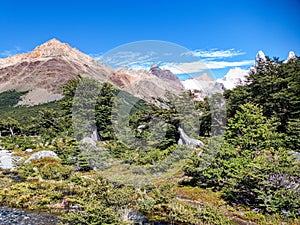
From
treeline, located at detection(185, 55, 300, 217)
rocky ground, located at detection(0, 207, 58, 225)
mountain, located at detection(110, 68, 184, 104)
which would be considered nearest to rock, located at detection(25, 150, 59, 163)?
mountain, located at detection(110, 68, 184, 104)

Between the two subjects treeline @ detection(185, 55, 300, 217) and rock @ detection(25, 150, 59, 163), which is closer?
treeline @ detection(185, 55, 300, 217)

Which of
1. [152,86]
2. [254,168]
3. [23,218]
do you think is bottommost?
[23,218]

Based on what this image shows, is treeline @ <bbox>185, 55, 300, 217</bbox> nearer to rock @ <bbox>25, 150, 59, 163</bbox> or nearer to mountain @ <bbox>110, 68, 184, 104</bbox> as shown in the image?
mountain @ <bbox>110, 68, 184, 104</bbox>

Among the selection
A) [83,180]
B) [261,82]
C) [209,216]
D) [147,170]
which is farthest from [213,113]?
[209,216]

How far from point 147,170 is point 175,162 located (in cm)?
232

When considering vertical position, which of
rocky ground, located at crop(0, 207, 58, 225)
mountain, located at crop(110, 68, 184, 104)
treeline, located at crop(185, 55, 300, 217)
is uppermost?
mountain, located at crop(110, 68, 184, 104)

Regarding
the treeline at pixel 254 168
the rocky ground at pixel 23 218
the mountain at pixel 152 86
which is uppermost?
the mountain at pixel 152 86

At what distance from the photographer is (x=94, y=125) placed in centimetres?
3284

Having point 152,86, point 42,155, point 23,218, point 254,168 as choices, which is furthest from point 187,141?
point 23,218

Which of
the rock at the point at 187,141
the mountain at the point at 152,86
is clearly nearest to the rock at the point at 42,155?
the mountain at the point at 152,86

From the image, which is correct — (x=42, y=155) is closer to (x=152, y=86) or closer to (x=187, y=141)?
(x=152, y=86)

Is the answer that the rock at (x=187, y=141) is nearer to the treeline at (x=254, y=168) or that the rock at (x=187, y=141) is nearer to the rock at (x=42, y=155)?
the treeline at (x=254, y=168)

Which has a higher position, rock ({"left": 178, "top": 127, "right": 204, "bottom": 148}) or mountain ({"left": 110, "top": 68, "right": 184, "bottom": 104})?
mountain ({"left": 110, "top": 68, "right": 184, "bottom": 104})

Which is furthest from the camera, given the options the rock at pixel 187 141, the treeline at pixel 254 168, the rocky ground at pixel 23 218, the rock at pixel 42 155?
the rock at pixel 42 155
